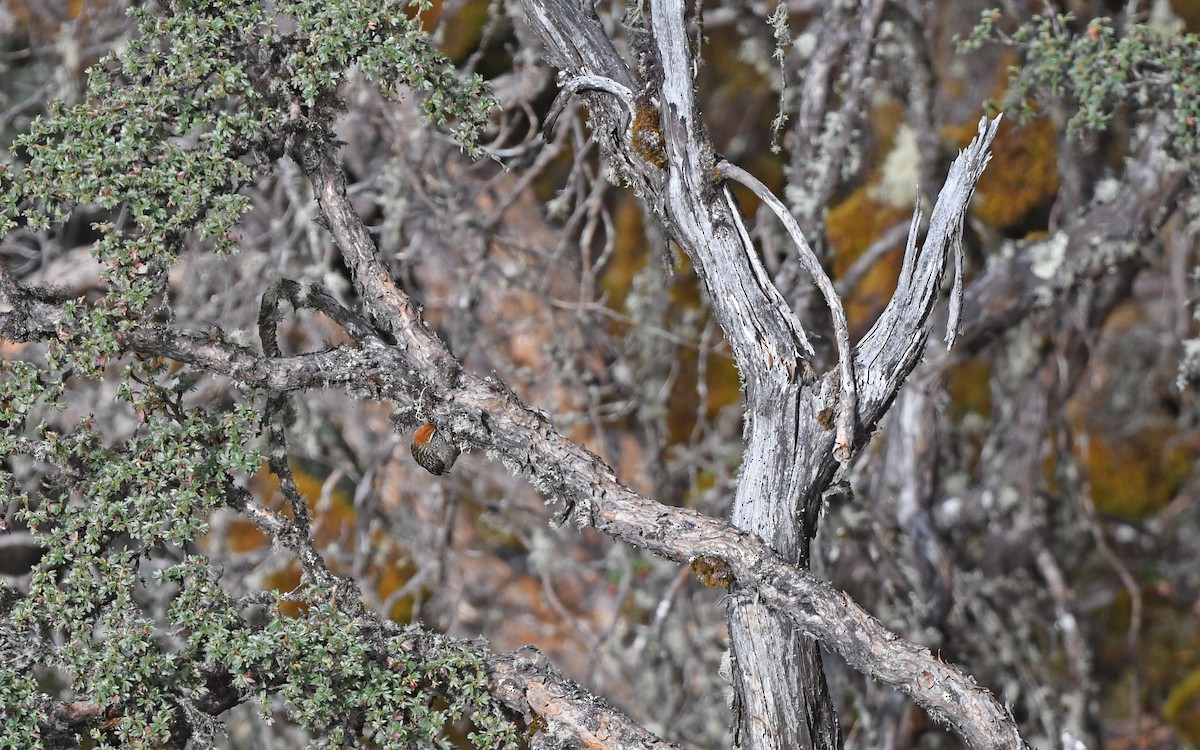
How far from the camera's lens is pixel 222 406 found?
164 cm

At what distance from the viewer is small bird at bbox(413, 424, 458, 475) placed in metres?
1.50

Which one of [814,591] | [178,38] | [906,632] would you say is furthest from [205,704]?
[906,632]

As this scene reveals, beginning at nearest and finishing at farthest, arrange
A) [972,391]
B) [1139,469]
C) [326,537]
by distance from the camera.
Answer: [326,537] → [972,391] → [1139,469]

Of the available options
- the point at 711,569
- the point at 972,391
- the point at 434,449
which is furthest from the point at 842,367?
the point at 972,391

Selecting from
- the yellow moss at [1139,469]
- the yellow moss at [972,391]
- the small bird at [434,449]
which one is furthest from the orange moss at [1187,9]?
the small bird at [434,449]

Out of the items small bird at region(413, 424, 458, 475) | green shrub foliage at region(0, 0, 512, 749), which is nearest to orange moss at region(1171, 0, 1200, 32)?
green shrub foliage at region(0, 0, 512, 749)

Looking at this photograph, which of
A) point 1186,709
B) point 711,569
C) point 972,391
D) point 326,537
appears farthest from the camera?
point 972,391

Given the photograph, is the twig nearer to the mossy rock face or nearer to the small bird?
the small bird

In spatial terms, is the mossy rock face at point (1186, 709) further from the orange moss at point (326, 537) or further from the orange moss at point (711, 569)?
the orange moss at point (711, 569)

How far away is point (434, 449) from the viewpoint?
59.0 inches

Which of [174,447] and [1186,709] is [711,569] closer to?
[174,447]

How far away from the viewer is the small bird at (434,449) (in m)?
1.50

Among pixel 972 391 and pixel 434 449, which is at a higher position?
pixel 972 391

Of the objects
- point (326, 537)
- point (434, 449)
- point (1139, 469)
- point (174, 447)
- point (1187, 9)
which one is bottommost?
point (326, 537)
